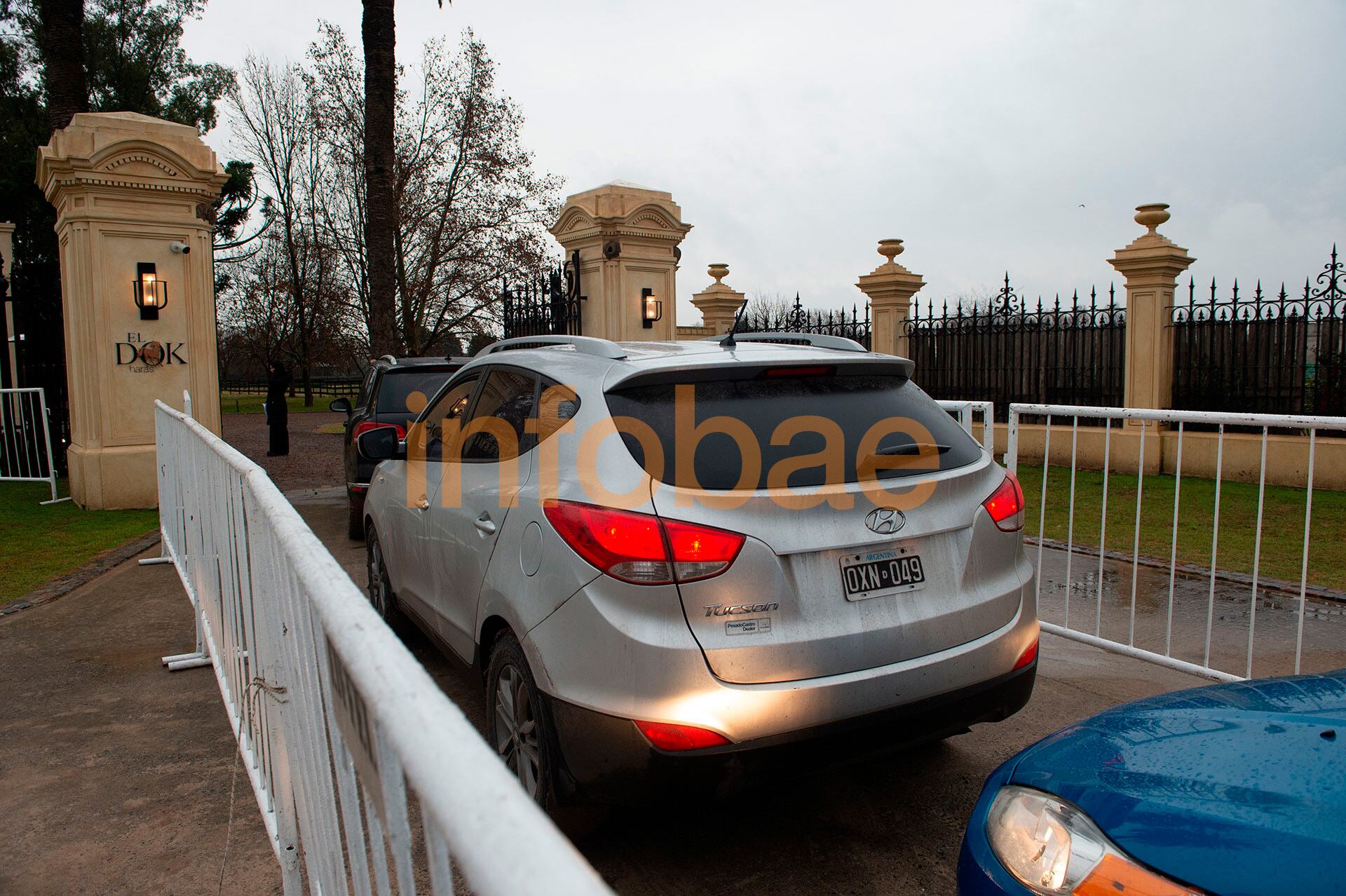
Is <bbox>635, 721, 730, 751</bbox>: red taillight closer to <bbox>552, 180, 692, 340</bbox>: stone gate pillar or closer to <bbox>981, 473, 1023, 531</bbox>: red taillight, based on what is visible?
<bbox>981, 473, 1023, 531</bbox>: red taillight

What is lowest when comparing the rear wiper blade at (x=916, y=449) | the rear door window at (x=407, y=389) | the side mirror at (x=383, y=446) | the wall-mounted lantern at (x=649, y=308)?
the side mirror at (x=383, y=446)

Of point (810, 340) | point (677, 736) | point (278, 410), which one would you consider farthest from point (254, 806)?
point (278, 410)

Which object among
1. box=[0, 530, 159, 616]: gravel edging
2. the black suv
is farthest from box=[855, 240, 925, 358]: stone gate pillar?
box=[0, 530, 159, 616]: gravel edging

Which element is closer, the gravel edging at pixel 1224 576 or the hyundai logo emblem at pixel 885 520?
the hyundai logo emblem at pixel 885 520

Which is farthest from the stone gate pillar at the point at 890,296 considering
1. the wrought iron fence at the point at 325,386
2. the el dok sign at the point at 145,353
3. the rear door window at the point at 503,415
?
the wrought iron fence at the point at 325,386

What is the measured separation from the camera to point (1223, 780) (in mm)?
1953

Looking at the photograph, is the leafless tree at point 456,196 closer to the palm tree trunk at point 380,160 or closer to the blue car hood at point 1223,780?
the palm tree trunk at point 380,160

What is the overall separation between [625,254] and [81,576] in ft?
22.3

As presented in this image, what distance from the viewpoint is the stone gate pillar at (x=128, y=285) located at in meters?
10.4

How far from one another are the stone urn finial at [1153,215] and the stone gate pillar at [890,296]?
10.9 feet

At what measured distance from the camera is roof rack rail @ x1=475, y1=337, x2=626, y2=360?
11.7 feet

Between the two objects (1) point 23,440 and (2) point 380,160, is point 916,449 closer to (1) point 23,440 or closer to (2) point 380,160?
(2) point 380,160

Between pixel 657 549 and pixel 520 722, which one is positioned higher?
pixel 657 549

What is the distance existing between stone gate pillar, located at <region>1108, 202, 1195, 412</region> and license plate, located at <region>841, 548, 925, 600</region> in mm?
10807
